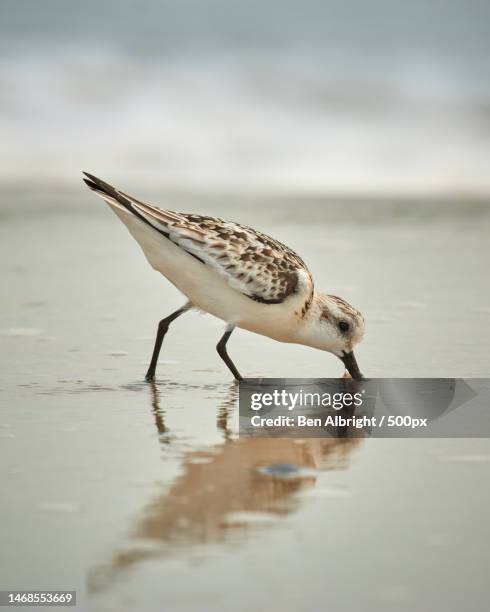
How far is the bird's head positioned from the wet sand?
21 centimetres

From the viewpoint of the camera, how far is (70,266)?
10812mm

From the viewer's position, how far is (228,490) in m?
4.36

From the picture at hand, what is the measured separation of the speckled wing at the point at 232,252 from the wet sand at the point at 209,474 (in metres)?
0.52

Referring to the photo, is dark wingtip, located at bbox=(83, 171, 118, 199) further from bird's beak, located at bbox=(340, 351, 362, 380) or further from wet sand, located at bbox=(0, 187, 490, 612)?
bird's beak, located at bbox=(340, 351, 362, 380)

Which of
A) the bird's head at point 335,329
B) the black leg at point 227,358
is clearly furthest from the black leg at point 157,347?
Result: the bird's head at point 335,329

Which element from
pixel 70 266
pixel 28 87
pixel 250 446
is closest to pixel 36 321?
pixel 70 266

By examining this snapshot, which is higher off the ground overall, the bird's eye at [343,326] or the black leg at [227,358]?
the bird's eye at [343,326]

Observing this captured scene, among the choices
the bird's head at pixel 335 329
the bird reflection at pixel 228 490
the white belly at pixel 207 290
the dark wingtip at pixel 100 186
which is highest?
the dark wingtip at pixel 100 186

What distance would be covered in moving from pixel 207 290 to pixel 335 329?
770 millimetres

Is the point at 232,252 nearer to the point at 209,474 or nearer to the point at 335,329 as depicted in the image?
the point at 335,329

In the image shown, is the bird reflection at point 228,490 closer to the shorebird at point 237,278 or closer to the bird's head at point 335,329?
the shorebird at point 237,278

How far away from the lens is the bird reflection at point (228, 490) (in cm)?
380

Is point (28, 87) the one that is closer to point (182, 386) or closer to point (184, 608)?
point (182, 386)

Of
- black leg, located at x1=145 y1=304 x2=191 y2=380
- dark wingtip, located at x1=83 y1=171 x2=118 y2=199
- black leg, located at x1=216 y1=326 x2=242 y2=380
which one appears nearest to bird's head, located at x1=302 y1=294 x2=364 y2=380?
black leg, located at x1=216 y1=326 x2=242 y2=380
